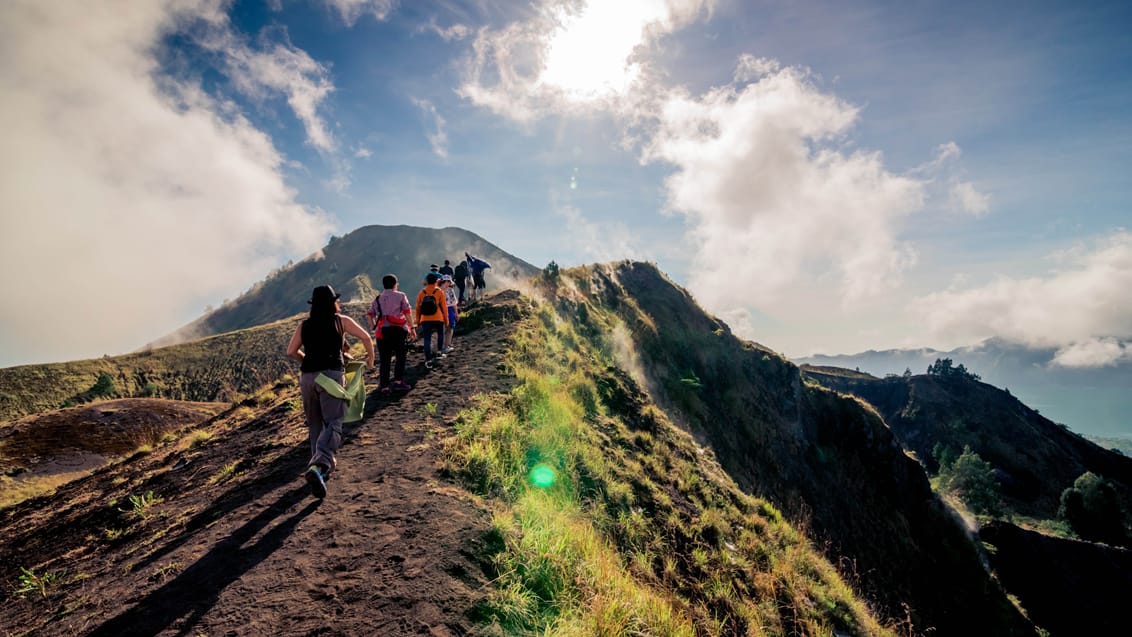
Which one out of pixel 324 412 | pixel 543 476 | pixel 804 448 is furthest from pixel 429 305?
pixel 804 448

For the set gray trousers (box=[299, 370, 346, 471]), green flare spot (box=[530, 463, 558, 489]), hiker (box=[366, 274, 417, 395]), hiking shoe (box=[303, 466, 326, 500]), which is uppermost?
hiker (box=[366, 274, 417, 395])

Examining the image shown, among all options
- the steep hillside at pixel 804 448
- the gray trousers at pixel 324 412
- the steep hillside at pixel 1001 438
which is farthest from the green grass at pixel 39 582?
the steep hillside at pixel 1001 438

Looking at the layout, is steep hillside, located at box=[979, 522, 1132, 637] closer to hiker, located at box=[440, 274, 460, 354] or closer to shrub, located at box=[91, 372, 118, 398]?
hiker, located at box=[440, 274, 460, 354]

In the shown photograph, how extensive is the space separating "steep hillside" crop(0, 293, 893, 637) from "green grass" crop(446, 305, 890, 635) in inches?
1.4

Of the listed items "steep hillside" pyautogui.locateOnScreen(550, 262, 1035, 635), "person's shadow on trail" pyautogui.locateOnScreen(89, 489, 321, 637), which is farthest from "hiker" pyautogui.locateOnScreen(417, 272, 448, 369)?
"steep hillside" pyautogui.locateOnScreen(550, 262, 1035, 635)

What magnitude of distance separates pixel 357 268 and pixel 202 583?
565 feet

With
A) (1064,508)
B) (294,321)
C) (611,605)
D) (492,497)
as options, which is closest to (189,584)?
(492,497)

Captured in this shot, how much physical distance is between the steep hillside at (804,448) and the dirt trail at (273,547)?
14749mm

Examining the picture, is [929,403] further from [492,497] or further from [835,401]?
[492,497]

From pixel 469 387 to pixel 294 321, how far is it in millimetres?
69960

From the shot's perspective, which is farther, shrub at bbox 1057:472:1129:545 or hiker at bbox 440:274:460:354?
shrub at bbox 1057:472:1129:545

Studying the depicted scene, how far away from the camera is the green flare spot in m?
7.12

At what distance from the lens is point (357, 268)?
520 ft

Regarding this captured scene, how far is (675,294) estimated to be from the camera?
124 ft
